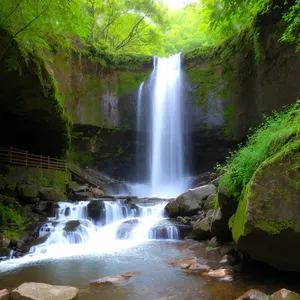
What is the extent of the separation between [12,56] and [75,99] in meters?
12.7

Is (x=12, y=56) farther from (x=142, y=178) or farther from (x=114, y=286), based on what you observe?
(x=142, y=178)

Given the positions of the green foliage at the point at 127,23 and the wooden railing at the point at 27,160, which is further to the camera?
the wooden railing at the point at 27,160

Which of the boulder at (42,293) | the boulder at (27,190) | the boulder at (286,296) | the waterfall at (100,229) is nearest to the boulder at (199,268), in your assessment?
the boulder at (286,296)

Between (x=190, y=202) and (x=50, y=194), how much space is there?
6738 millimetres

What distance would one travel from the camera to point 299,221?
3.91 metres

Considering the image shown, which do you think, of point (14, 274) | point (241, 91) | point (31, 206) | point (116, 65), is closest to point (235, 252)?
point (14, 274)

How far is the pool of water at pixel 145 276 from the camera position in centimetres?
452

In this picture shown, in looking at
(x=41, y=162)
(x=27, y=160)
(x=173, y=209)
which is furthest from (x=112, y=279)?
(x=41, y=162)

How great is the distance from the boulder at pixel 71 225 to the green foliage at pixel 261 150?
6.03 meters

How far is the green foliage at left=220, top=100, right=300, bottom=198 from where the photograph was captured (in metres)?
4.61

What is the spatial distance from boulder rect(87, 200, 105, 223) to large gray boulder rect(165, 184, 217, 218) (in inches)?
111

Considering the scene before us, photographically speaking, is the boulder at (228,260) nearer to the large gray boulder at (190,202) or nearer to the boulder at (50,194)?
the large gray boulder at (190,202)

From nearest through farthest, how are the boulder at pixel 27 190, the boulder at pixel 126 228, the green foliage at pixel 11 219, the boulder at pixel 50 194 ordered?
1. the green foliage at pixel 11 219
2. the boulder at pixel 126 228
3. the boulder at pixel 27 190
4. the boulder at pixel 50 194

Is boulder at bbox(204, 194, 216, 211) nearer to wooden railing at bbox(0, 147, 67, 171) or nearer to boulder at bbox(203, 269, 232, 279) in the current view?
boulder at bbox(203, 269, 232, 279)
